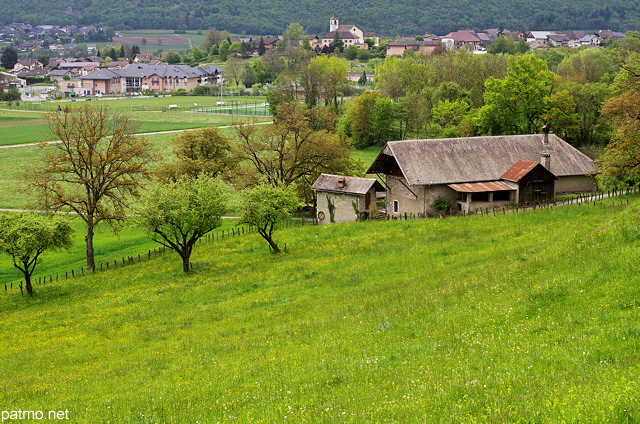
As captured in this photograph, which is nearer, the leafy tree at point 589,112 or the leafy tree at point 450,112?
the leafy tree at point 589,112

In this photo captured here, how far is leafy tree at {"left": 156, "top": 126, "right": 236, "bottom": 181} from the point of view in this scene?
60000 millimetres

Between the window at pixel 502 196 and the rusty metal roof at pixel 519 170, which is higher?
the rusty metal roof at pixel 519 170

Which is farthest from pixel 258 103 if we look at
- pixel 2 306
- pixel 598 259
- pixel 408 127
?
pixel 598 259

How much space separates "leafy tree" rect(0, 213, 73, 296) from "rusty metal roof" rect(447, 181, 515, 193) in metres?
29.3

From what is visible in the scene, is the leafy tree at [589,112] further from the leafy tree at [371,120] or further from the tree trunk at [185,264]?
the tree trunk at [185,264]

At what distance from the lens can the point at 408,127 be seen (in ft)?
326

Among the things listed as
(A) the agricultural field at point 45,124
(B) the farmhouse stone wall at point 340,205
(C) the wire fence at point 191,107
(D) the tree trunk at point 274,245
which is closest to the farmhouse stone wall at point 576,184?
(B) the farmhouse stone wall at point 340,205

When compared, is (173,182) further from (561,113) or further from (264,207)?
(561,113)

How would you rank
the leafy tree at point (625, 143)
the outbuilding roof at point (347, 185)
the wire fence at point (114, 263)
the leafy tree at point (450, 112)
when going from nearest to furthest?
the leafy tree at point (625, 143) → the wire fence at point (114, 263) → the outbuilding roof at point (347, 185) → the leafy tree at point (450, 112)

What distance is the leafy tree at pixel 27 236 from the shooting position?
36797 millimetres

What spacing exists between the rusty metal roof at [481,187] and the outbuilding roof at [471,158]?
572 millimetres

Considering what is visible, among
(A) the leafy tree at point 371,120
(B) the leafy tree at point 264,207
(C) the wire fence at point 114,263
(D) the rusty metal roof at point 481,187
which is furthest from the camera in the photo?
(A) the leafy tree at point 371,120

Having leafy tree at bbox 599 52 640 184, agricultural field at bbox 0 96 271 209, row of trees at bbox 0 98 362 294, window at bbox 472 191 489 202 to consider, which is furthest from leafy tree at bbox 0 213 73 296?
leafy tree at bbox 599 52 640 184

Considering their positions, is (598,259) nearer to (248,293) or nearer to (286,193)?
(248,293)
